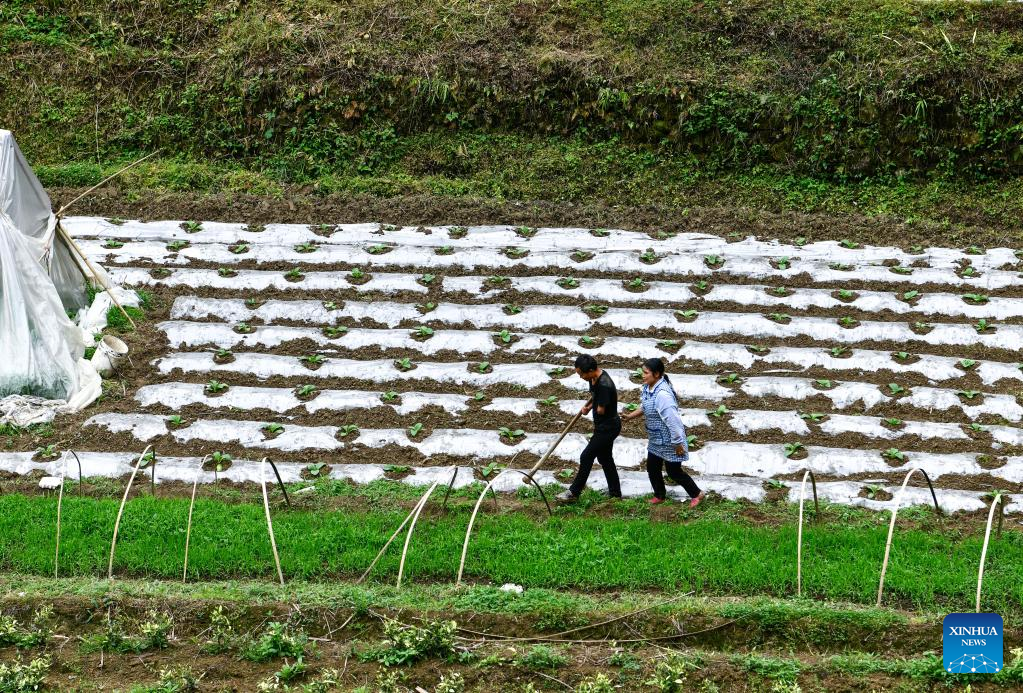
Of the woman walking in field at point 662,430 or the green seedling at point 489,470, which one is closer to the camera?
the woman walking in field at point 662,430

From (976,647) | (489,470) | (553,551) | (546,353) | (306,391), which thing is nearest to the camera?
(976,647)

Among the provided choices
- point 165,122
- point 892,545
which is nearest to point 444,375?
point 892,545

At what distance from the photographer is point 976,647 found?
705 cm

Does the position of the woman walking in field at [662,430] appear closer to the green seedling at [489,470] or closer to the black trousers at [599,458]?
the black trousers at [599,458]

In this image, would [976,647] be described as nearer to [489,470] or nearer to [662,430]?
[662,430]

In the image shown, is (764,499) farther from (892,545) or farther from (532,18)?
(532,18)

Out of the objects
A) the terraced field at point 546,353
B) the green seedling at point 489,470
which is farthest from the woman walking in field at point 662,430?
the green seedling at point 489,470

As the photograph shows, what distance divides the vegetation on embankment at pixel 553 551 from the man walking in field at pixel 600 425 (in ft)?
1.47

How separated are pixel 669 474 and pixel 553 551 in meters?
1.41

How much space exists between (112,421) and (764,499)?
700 cm

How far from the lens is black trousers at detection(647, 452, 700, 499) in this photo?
923 centimetres

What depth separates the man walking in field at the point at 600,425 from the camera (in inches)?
361

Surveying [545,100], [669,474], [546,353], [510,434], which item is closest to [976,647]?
[669,474]

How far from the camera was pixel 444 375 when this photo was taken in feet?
39.1
